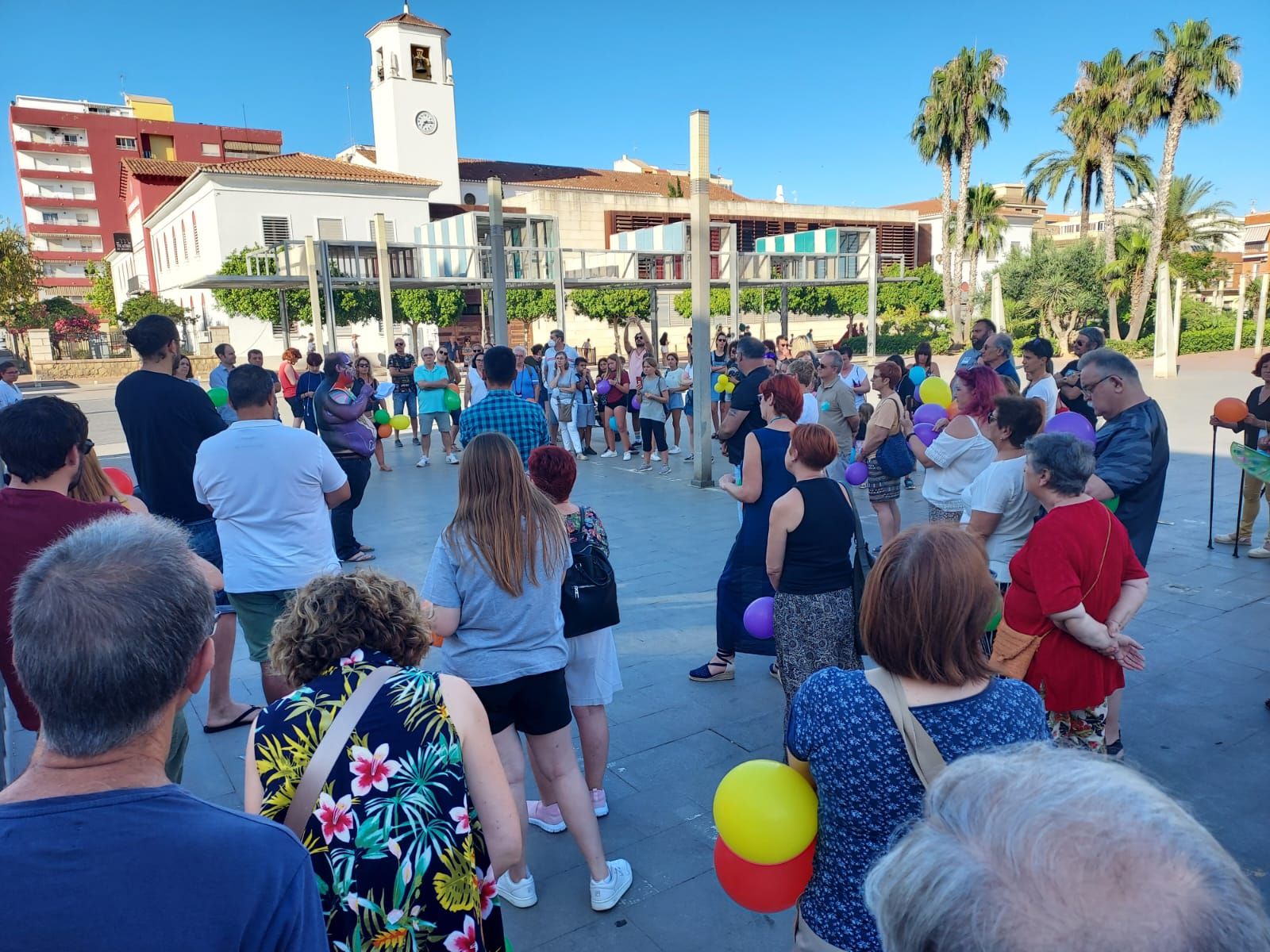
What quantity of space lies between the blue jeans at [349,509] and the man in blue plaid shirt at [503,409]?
1.89 meters

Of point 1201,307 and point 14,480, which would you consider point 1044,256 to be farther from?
point 14,480

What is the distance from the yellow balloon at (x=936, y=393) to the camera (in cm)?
614

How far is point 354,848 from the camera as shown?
1560 millimetres

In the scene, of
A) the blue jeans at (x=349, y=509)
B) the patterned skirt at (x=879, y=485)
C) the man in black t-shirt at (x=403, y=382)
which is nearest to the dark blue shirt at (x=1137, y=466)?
the patterned skirt at (x=879, y=485)

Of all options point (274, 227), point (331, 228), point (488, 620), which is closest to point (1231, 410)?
point (488, 620)

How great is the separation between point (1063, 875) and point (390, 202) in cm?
4317

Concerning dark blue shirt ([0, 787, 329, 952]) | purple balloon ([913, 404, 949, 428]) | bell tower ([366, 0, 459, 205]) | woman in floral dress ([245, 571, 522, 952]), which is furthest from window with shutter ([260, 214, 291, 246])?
dark blue shirt ([0, 787, 329, 952])

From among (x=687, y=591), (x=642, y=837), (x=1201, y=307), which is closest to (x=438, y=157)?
(x=1201, y=307)

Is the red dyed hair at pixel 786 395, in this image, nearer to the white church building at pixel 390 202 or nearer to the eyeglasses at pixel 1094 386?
the eyeglasses at pixel 1094 386

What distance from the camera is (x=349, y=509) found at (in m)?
7.22

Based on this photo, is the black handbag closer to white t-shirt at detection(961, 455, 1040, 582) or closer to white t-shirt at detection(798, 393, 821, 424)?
white t-shirt at detection(961, 455, 1040, 582)

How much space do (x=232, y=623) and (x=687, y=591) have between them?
319 cm

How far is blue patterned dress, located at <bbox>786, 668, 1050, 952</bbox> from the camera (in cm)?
164

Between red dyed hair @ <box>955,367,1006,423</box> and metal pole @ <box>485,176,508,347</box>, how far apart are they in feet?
20.0
